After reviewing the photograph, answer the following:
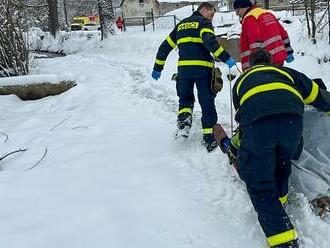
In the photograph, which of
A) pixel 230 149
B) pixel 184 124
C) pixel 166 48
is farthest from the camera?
pixel 166 48

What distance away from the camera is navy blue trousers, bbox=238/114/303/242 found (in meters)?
3.47

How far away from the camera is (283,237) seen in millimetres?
3375

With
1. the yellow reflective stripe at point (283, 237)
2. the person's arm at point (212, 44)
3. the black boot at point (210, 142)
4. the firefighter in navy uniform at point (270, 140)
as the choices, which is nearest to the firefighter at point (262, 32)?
the person's arm at point (212, 44)

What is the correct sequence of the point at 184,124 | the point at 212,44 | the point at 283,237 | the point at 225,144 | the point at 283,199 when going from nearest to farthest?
the point at 283,237
the point at 283,199
the point at 225,144
the point at 212,44
the point at 184,124

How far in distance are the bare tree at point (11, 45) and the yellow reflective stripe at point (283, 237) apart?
1087 cm

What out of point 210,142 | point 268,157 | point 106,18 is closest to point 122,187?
point 210,142

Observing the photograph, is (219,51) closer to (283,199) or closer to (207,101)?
(207,101)

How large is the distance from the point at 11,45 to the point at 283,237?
1104cm

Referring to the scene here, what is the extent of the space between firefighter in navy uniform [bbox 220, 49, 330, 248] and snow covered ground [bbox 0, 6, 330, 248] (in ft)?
0.92

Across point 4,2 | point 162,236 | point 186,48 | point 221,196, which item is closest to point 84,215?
point 162,236

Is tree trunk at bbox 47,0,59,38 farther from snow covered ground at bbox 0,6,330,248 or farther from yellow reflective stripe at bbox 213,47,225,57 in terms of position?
yellow reflective stripe at bbox 213,47,225,57

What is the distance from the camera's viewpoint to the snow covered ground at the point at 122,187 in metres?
3.78

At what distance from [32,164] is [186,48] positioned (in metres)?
2.40

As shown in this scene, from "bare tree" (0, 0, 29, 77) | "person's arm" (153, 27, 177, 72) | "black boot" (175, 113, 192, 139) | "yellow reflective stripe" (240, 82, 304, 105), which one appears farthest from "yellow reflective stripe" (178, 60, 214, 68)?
"bare tree" (0, 0, 29, 77)
